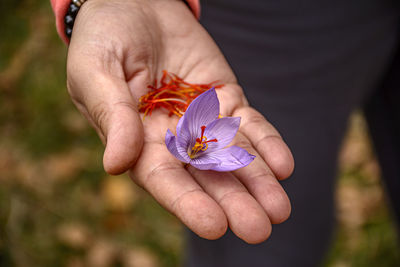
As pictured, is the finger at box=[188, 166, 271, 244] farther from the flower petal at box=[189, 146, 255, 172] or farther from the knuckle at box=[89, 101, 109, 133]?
the knuckle at box=[89, 101, 109, 133]

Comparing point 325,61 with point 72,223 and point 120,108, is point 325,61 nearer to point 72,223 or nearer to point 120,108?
point 120,108

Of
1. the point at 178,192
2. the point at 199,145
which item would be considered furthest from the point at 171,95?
the point at 178,192

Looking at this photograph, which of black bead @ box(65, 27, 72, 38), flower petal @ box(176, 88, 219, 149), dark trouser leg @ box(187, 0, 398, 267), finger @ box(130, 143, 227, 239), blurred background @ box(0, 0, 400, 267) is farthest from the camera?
blurred background @ box(0, 0, 400, 267)

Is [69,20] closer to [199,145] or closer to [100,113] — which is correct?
[100,113]

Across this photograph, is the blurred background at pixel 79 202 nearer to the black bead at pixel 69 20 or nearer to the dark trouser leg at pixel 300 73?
the dark trouser leg at pixel 300 73

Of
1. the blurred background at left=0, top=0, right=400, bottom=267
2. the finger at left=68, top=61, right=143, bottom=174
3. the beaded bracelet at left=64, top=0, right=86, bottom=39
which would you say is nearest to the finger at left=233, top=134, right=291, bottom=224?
the finger at left=68, top=61, right=143, bottom=174

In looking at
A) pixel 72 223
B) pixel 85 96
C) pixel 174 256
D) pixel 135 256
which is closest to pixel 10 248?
pixel 72 223
